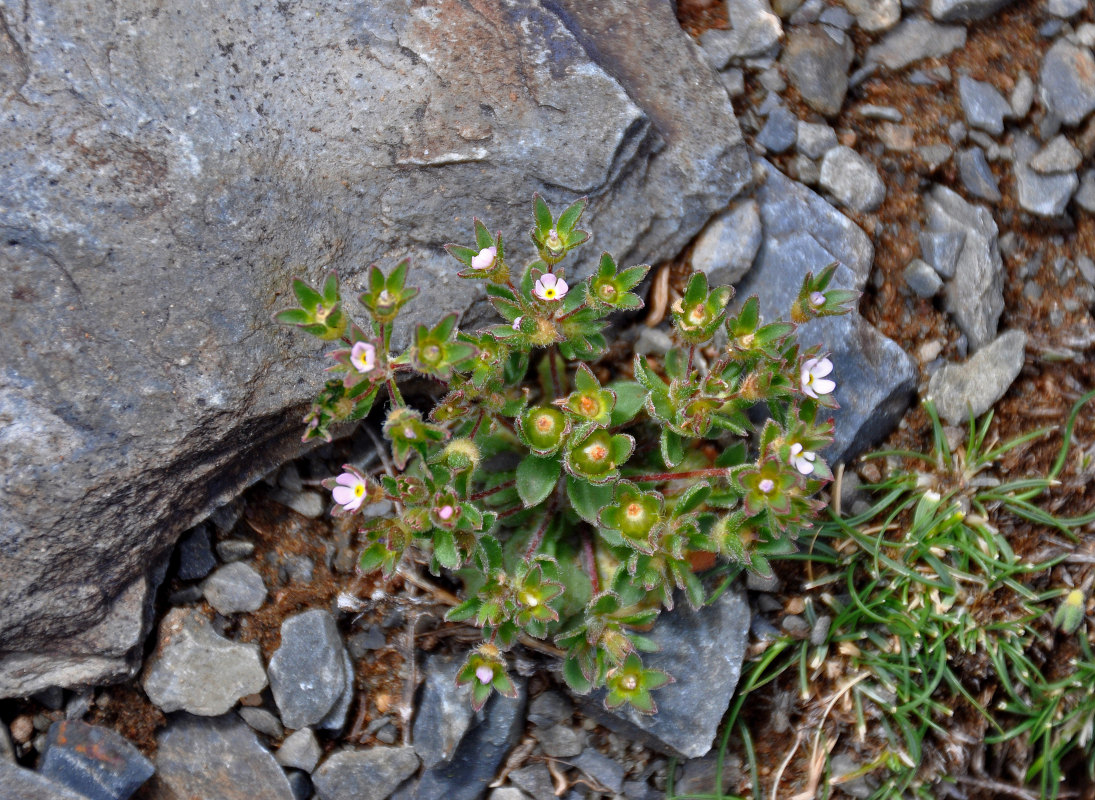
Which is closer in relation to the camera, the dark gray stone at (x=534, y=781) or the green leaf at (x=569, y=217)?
the green leaf at (x=569, y=217)

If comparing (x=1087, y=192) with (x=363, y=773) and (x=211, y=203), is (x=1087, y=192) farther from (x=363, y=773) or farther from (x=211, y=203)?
(x=363, y=773)

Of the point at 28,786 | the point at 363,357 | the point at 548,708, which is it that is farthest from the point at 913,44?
the point at 28,786

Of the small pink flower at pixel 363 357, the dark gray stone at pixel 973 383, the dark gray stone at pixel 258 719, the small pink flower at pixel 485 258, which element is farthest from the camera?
the dark gray stone at pixel 973 383

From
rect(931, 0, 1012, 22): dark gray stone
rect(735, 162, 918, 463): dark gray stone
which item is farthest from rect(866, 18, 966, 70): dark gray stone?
rect(735, 162, 918, 463): dark gray stone

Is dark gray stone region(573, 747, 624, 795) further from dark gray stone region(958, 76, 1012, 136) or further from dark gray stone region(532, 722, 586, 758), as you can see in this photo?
Result: dark gray stone region(958, 76, 1012, 136)

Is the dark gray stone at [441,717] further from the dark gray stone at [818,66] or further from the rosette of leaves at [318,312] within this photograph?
the dark gray stone at [818,66]

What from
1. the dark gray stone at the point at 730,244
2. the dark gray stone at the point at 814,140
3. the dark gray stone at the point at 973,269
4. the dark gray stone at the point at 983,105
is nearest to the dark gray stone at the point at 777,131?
the dark gray stone at the point at 814,140

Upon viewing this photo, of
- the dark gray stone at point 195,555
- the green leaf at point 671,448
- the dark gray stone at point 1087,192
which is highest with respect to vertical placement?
the dark gray stone at point 1087,192
